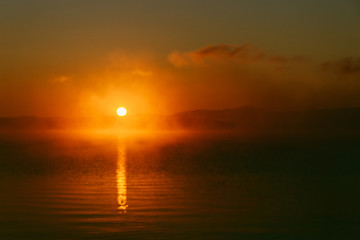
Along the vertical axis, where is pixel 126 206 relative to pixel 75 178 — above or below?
below

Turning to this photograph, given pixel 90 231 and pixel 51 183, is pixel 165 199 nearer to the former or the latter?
pixel 90 231

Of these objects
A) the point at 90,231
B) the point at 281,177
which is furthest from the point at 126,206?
the point at 281,177

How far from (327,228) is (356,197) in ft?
29.8

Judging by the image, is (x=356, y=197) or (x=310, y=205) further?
(x=356, y=197)

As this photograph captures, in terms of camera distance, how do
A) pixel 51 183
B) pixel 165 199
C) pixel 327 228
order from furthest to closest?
pixel 51 183
pixel 165 199
pixel 327 228

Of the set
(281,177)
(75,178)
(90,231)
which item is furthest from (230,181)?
(90,231)

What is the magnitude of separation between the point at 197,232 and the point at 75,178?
2157cm

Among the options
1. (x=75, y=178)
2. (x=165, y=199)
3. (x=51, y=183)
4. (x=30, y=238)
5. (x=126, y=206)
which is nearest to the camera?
(x=30, y=238)

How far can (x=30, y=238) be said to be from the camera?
18281 mm

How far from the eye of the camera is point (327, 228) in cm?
A: 2017

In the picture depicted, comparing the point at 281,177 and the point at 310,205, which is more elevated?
the point at 281,177

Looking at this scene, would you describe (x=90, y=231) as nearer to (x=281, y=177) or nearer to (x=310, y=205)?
(x=310, y=205)

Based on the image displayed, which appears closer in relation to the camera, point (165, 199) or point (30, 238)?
point (30, 238)

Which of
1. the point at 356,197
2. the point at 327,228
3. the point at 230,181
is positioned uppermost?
the point at 230,181
